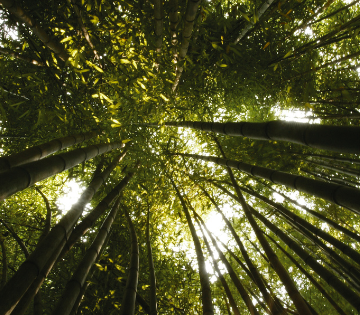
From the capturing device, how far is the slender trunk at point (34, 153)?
1.43m

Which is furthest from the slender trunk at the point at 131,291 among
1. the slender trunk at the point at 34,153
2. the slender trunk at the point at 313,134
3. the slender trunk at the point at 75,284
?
the slender trunk at the point at 313,134

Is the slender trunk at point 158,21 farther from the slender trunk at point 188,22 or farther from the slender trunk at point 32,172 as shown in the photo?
the slender trunk at point 32,172

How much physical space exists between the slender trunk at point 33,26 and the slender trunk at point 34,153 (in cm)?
87

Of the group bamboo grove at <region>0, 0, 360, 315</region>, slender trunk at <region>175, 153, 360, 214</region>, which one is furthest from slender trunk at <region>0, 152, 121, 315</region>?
slender trunk at <region>175, 153, 360, 214</region>

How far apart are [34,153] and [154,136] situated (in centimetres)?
215

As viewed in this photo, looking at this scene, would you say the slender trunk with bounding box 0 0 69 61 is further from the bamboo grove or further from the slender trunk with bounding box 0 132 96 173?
the slender trunk with bounding box 0 132 96 173

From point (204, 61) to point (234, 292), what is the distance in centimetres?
420

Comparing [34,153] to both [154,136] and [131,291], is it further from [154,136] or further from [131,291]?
[154,136]

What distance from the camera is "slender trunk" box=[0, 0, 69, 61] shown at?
1.61 meters

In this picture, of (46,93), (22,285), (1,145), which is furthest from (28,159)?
(1,145)

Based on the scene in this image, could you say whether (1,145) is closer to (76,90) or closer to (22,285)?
(76,90)

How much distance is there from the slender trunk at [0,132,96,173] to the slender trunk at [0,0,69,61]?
0.87 meters

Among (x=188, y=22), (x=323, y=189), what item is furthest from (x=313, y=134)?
(x=188, y=22)

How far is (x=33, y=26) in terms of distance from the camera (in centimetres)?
183
